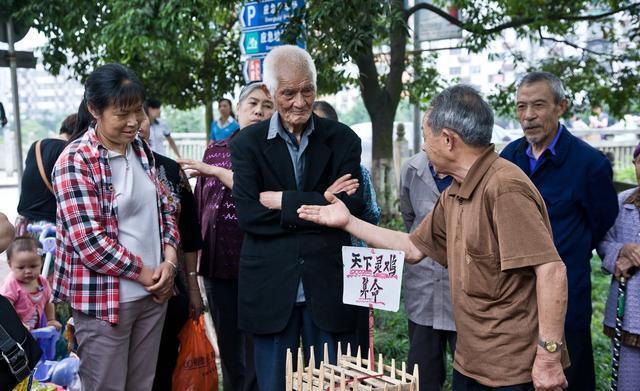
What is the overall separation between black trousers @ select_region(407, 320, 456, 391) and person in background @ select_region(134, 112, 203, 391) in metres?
1.23

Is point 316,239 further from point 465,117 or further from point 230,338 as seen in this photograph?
point 230,338

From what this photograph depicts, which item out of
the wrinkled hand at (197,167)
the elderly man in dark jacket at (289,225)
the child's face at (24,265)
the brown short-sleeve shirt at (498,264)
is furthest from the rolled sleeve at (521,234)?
the child's face at (24,265)

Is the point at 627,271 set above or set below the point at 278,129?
below

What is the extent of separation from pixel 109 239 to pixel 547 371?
1912mm

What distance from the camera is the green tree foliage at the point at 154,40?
22.1 feet

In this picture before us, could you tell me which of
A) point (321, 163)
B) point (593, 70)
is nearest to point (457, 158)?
point (321, 163)

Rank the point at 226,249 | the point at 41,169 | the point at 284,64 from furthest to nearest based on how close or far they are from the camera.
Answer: the point at 41,169, the point at 226,249, the point at 284,64

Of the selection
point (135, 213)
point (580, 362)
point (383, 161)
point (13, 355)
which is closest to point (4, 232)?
point (13, 355)

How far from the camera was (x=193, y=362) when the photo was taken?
4.07 metres

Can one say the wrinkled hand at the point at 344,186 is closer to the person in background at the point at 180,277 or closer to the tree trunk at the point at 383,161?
the person in background at the point at 180,277

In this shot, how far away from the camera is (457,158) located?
2920 mm

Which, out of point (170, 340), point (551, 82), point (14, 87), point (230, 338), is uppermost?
point (14, 87)

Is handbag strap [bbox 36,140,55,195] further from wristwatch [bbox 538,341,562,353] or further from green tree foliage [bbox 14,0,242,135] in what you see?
wristwatch [bbox 538,341,562,353]

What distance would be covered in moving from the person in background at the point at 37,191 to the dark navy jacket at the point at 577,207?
3.04m
